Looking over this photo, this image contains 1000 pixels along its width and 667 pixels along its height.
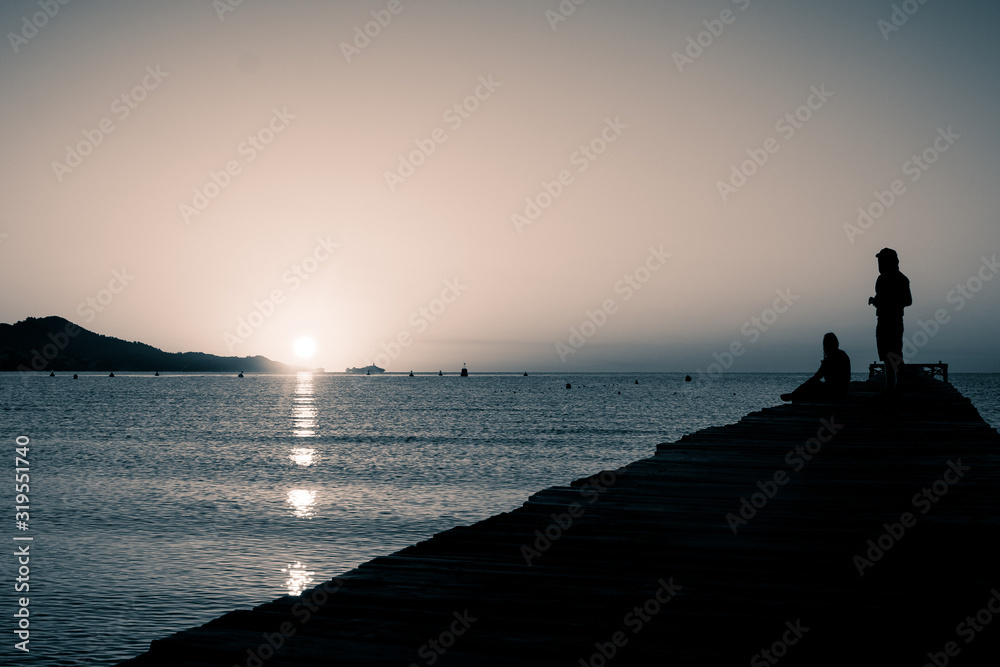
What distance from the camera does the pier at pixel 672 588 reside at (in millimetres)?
3379

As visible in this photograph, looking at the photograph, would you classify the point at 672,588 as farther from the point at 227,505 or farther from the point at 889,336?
the point at 227,505

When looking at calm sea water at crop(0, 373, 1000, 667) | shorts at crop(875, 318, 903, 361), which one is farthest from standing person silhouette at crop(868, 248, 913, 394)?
calm sea water at crop(0, 373, 1000, 667)

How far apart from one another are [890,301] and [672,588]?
480 inches

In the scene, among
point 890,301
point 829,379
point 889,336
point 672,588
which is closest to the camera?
point 672,588

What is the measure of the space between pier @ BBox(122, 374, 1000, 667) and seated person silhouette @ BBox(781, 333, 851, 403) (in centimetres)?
1013

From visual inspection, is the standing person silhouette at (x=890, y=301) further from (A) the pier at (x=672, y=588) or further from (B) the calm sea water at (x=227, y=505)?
(B) the calm sea water at (x=227, y=505)

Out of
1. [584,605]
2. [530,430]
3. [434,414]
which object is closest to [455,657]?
[584,605]

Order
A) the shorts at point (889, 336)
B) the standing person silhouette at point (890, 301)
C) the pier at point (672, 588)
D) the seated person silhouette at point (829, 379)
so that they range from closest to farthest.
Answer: the pier at point (672, 588)
the standing person silhouette at point (890, 301)
the shorts at point (889, 336)
the seated person silhouette at point (829, 379)

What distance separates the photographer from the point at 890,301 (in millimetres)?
14539

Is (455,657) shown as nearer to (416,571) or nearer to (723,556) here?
(416,571)

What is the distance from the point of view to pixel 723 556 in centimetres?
516

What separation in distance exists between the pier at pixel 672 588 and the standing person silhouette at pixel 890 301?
714cm

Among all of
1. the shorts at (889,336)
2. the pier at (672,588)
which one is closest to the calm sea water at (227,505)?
the pier at (672,588)

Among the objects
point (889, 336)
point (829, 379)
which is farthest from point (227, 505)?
point (889, 336)
